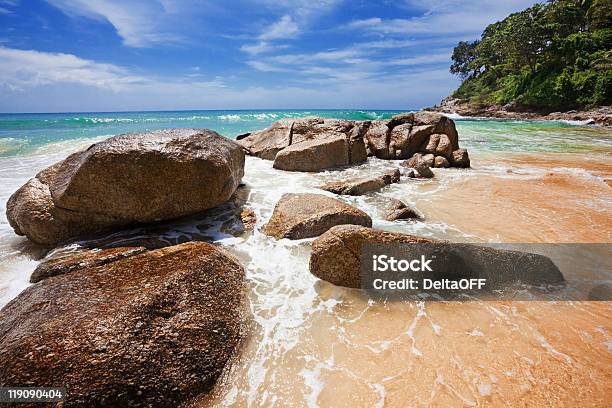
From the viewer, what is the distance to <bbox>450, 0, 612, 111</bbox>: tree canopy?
37.3 metres

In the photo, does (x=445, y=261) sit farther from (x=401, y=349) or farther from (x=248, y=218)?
(x=248, y=218)

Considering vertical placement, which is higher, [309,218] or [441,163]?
[309,218]

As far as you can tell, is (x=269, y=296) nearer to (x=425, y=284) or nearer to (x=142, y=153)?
(x=425, y=284)

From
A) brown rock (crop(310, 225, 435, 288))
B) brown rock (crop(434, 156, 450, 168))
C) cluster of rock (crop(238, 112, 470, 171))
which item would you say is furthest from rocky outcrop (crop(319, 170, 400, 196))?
brown rock (crop(434, 156, 450, 168))

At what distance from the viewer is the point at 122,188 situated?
4605 mm

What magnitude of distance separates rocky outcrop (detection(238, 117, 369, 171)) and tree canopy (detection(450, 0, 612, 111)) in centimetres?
3987

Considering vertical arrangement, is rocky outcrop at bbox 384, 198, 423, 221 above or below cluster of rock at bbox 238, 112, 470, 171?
below

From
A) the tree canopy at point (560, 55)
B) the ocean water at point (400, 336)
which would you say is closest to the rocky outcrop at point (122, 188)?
the ocean water at point (400, 336)

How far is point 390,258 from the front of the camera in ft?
12.5

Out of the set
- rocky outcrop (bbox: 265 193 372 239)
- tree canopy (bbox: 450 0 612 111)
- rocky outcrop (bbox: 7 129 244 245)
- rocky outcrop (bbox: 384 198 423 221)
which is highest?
tree canopy (bbox: 450 0 612 111)

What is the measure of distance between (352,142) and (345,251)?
8539 mm

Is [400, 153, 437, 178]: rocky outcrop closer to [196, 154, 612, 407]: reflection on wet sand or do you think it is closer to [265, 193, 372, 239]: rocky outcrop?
[265, 193, 372, 239]: rocky outcrop

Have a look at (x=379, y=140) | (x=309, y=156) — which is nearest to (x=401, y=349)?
(x=309, y=156)

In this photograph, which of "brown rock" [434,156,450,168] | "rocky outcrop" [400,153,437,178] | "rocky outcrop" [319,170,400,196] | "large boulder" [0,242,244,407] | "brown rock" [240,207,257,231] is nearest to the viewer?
"large boulder" [0,242,244,407]
